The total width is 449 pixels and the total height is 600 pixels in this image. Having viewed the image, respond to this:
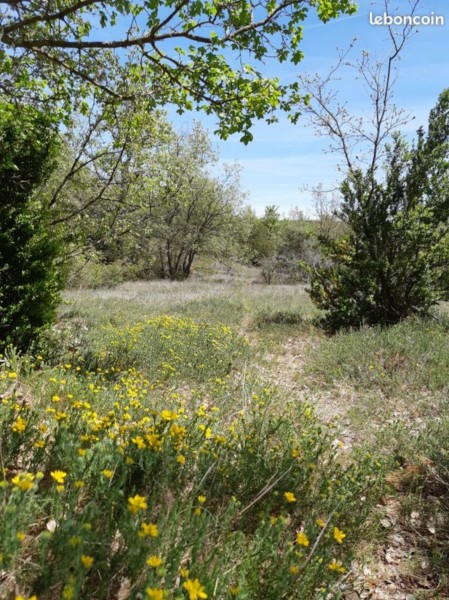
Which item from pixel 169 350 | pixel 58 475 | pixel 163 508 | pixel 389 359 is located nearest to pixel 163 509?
pixel 163 508

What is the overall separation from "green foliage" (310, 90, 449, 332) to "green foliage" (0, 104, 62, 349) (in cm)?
704

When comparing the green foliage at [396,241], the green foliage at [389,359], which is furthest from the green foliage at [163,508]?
the green foliage at [396,241]

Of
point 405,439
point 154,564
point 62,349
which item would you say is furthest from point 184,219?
point 154,564

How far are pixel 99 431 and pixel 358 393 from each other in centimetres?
→ 438

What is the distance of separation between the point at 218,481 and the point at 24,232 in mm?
4392

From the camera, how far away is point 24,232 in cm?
517

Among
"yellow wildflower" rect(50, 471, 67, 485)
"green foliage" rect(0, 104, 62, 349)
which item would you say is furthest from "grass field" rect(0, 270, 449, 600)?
"green foliage" rect(0, 104, 62, 349)

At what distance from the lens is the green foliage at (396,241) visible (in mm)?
8719

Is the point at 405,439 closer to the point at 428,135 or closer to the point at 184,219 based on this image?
the point at 428,135

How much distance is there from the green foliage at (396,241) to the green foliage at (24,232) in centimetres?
704

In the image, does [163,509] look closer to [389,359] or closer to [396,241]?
[389,359]

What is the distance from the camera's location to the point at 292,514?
2.85 metres

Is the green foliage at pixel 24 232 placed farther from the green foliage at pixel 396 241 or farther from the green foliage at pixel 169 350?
the green foliage at pixel 396 241

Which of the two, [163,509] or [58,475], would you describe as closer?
[58,475]
